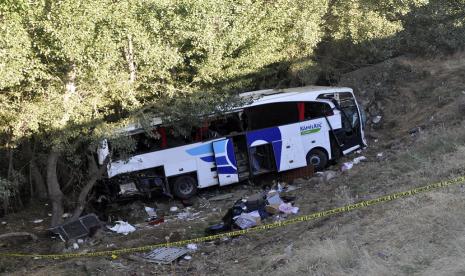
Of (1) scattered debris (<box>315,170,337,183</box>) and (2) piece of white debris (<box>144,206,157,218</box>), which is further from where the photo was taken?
(1) scattered debris (<box>315,170,337,183</box>)

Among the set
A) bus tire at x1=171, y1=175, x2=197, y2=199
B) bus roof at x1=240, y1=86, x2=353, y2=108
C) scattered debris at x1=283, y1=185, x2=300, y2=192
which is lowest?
scattered debris at x1=283, y1=185, x2=300, y2=192

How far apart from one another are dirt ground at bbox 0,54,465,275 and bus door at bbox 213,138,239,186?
58 centimetres

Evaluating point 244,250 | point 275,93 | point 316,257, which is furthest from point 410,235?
point 275,93

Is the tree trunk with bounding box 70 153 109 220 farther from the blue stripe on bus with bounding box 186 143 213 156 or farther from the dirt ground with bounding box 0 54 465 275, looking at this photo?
the blue stripe on bus with bounding box 186 143 213 156

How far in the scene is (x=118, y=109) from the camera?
1166 cm

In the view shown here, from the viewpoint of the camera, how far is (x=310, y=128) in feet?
53.1

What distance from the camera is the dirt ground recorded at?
6.48 metres

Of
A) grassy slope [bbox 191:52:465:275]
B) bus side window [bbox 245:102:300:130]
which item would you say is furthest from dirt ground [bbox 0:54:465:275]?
bus side window [bbox 245:102:300:130]

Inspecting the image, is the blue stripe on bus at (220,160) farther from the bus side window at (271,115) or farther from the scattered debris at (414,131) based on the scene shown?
the scattered debris at (414,131)

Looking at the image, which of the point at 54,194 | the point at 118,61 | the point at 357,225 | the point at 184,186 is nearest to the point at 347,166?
the point at 184,186

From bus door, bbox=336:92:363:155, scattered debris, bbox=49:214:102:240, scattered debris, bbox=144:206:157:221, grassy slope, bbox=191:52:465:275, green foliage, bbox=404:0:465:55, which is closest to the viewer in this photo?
grassy slope, bbox=191:52:465:275

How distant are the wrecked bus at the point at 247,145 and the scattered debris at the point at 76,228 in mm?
2431

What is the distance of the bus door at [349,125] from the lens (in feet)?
55.1

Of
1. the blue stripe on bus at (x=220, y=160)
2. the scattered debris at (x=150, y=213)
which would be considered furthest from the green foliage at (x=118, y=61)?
the scattered debris at (x=150, y=213)
